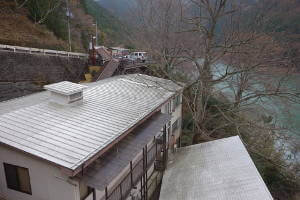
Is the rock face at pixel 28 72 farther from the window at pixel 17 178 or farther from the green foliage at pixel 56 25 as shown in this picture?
the window at pixel 17 178

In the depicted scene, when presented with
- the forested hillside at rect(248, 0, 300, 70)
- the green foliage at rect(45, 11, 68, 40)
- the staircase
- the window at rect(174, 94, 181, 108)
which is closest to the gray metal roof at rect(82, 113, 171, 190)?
the window at rect(174, 94, 181, 108)

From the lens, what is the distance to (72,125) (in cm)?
741

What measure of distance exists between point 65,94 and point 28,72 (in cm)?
1207

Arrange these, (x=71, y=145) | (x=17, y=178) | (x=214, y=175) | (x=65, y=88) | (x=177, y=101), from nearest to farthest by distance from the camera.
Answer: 1. (x=71, y=145)
2. (x=17, y=178)
3. (x=65, y=88)
4. (x=214, y=175)
5. (x=177, y=101)

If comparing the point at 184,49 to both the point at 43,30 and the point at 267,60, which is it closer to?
the point at 267,60

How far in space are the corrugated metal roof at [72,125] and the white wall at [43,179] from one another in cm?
41

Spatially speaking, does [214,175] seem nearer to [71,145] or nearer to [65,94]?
[71,145]

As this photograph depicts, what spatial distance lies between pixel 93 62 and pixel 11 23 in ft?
31.7

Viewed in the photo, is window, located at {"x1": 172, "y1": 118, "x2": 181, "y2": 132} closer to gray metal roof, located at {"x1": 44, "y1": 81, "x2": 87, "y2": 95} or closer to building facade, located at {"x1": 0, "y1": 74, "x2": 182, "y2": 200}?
building facade, located at {"x1": 0, "y1": 74, "x2": 182, "y2": 200}

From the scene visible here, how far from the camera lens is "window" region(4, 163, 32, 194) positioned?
22.2 ft

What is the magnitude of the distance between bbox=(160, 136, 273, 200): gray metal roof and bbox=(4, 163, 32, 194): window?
5.31 metres

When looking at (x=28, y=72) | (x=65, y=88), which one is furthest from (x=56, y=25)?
(x=65, y=88)

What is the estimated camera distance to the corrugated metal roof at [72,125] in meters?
6.06

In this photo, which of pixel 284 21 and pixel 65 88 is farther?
pixel 284 21
